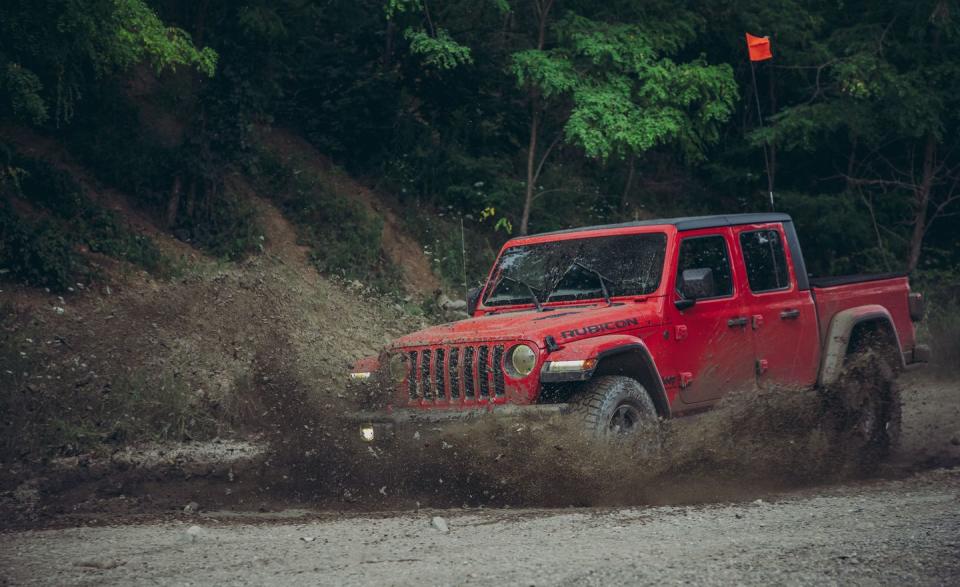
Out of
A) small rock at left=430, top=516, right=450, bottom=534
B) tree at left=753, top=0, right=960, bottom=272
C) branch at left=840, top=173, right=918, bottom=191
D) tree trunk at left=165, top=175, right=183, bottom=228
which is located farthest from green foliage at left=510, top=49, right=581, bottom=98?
small rock at left=430, top=516, right=450, bottom=534

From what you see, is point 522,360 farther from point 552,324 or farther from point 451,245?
point 451,245

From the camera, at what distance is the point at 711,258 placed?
8.59 m

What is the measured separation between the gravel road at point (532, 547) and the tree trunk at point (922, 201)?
17.0 metres

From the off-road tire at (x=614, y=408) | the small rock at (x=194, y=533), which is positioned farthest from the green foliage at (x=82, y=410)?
the off-road tire at (x=614, y=408)

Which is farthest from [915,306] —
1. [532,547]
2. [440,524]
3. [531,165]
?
[531,165]

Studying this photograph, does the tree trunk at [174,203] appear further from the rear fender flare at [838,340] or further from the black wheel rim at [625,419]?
the black wheel rim at [625,419]

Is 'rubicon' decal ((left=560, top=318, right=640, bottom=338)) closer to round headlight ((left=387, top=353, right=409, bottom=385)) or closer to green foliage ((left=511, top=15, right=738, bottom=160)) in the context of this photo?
round headlight ((left=387, top=353, right=409, bottom=385))

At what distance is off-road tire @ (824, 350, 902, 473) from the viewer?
896cm

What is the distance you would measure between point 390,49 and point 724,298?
41.1ft

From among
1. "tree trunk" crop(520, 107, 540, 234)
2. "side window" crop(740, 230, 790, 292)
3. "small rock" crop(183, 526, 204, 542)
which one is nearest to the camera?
"small rock" crop(183, 526, 204, 542)

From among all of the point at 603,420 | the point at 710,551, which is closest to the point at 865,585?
the point at 710,551

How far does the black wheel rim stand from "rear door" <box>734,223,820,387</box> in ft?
5.50

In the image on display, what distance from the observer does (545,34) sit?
19297 mm

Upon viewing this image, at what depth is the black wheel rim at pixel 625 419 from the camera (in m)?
7.22
